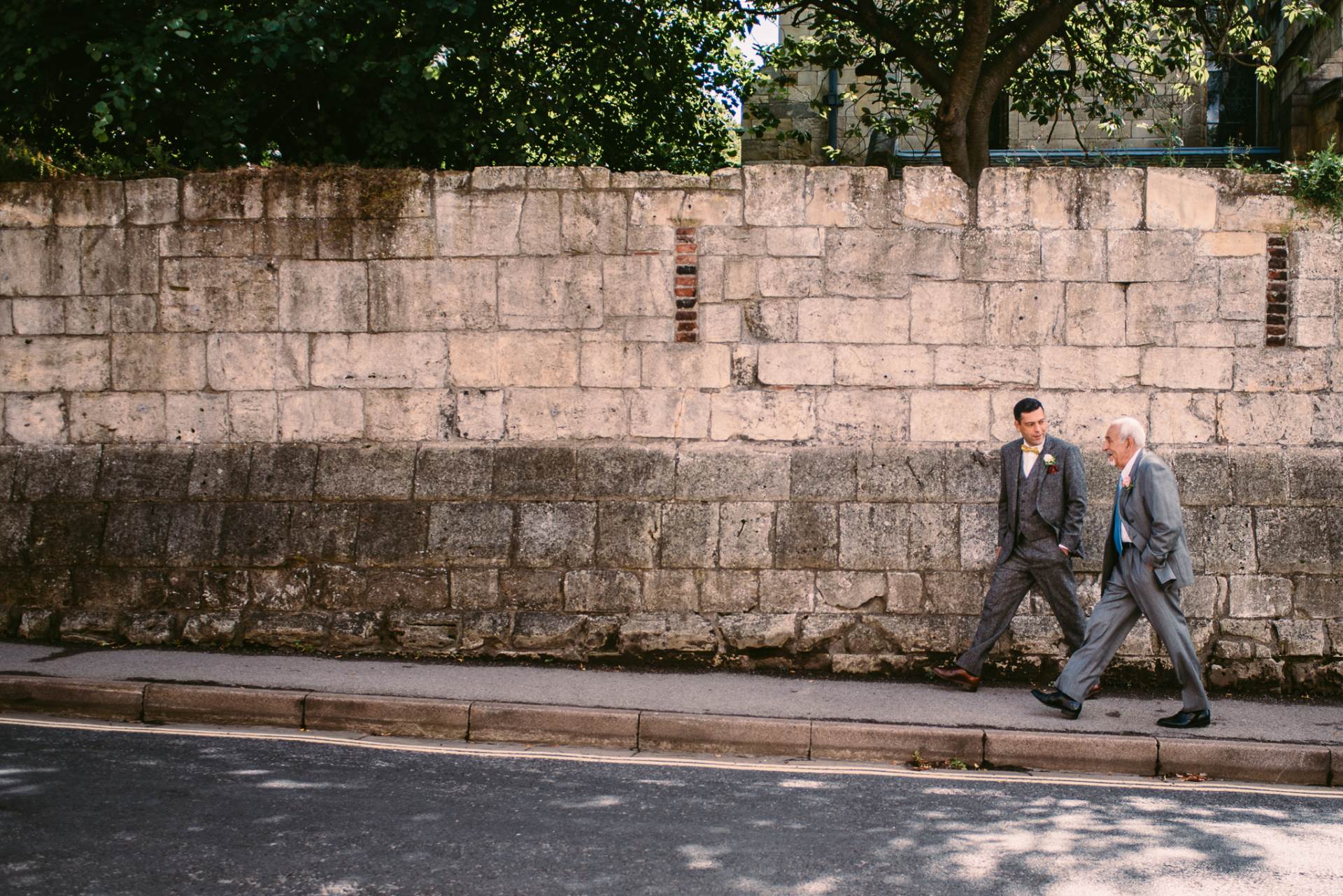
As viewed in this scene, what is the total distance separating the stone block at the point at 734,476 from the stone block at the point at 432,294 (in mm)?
1728

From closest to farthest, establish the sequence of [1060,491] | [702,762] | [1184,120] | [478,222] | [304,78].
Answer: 1. [702,762]
2. [1060,491]
3. [478,222]
4. [304,78]
5. [1184,120]

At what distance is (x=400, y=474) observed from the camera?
27.8 ft

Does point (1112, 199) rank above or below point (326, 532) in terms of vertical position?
above

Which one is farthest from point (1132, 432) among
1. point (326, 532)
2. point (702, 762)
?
point (326, 532)

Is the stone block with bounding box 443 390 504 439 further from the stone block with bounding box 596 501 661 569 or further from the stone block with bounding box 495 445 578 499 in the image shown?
the stone block with bounding box 596 501 661 569

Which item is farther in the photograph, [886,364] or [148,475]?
[148,475]

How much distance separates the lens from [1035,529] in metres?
7.40

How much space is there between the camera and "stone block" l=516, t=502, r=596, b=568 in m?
8.34

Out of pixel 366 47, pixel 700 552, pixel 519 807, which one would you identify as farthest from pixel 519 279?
pixel 519 807

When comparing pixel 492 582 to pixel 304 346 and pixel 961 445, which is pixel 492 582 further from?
pixel 961 445

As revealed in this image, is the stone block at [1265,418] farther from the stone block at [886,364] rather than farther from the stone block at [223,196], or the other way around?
the stone block at [223,196]

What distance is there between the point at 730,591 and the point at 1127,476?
106 inches

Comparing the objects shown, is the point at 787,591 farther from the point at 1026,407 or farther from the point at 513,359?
the point at 513,359

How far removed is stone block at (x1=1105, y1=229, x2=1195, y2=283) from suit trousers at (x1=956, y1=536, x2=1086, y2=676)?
2028 millimetres
